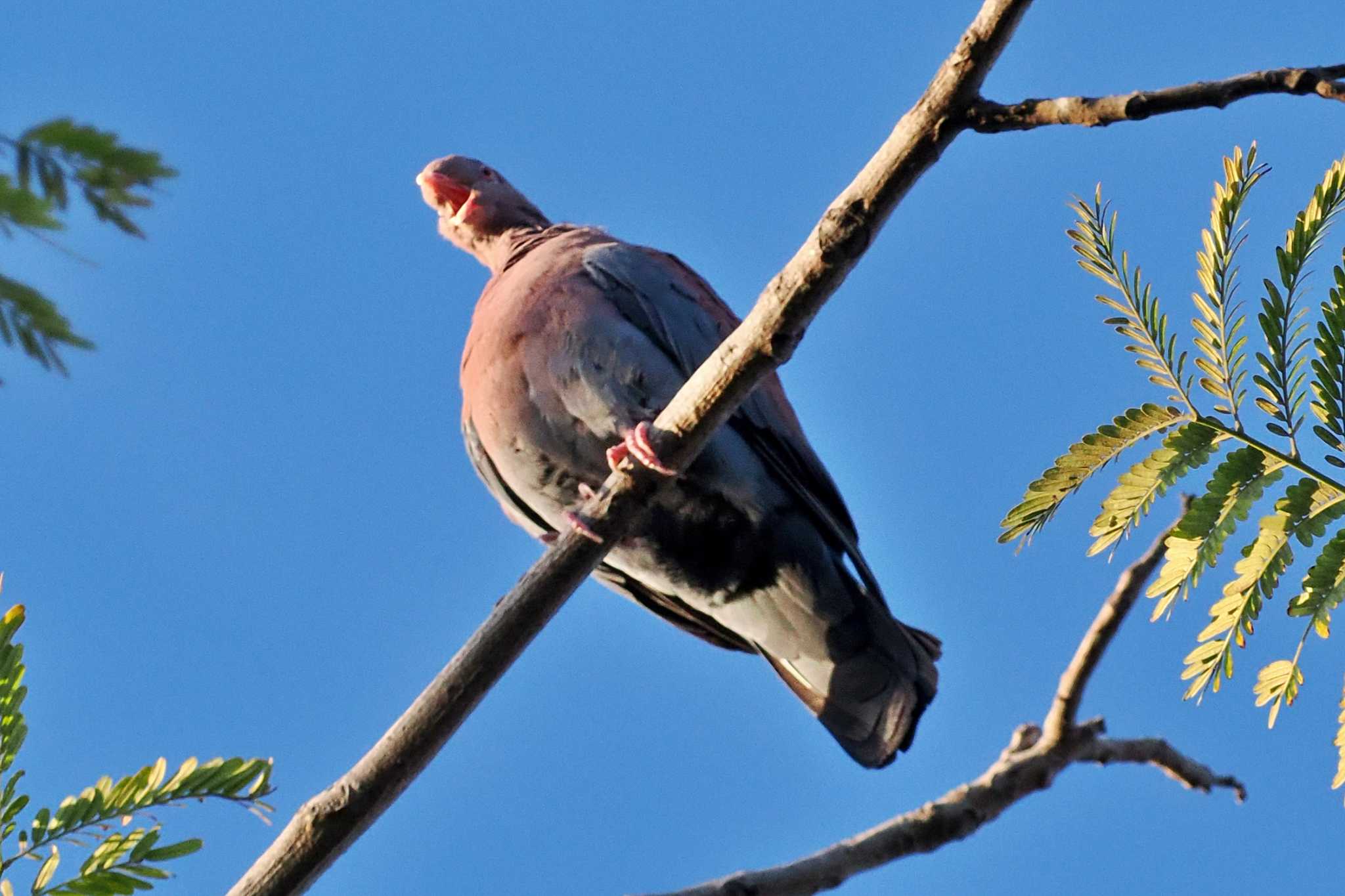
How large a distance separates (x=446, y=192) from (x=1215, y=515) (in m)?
4.52

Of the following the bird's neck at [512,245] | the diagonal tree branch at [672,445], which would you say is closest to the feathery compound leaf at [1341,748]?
the diagonal tree branch at [672,445]

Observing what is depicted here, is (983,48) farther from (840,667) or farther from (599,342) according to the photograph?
(840,667)

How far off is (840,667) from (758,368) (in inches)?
77.2

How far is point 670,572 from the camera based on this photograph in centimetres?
486

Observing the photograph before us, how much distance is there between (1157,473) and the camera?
259cm

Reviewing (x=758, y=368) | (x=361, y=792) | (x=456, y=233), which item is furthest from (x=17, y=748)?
(x=456, y=233)

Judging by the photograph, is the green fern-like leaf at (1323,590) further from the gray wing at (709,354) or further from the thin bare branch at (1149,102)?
the gray wing at (709,354)

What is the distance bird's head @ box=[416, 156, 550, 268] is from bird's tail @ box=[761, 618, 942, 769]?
239 centimetres

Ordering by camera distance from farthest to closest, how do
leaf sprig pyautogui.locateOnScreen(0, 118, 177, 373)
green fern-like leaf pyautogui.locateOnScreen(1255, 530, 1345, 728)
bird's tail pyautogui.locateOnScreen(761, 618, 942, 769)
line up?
1. bird's tail pyautogui.locateOnScreen(761, 618, 942, 769)
2. green fern-like leaf pyautogui.locateOnScreen(1255, 530, 1345, 728)
3. leaf sprig pyautogui.locateOnScreen(0, 118, 177, 373)

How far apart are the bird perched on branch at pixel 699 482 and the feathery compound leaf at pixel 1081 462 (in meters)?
1.89

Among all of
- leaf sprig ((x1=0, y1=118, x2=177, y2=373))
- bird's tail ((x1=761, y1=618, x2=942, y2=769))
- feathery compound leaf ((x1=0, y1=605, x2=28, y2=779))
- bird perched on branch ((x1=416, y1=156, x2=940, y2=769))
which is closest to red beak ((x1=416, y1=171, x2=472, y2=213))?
bird perched on branch ((x1=416, y1=156, x2=940, y2=769))

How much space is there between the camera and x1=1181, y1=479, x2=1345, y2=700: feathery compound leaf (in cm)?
240

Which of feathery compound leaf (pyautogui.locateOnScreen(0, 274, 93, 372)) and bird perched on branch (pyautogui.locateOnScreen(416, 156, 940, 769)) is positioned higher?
bird perched on branch (pyautogui.locateOnScreen(416, 156, 940, 769))

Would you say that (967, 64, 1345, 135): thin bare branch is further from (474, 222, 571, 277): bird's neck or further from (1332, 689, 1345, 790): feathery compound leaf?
(474, 222, 571, 277): bird's neck
